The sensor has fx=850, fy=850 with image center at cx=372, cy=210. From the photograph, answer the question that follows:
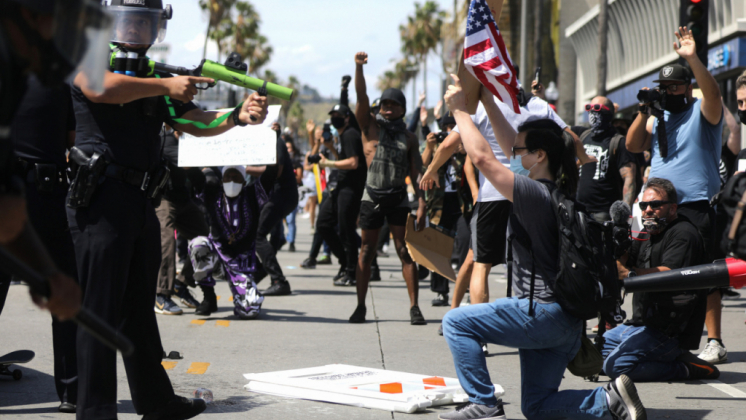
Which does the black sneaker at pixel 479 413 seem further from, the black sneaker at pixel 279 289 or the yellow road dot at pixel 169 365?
the black sneaker at pixel 279 289

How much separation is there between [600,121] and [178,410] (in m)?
4.83

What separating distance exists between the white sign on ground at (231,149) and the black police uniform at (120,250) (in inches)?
145

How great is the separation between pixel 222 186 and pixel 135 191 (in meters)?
4.29

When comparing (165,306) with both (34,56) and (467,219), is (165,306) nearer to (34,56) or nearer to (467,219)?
(467,219)

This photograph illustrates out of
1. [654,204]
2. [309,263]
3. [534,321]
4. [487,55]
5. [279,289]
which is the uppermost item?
[487,55]

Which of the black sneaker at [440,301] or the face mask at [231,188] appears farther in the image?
the black sneaker at [440,301]

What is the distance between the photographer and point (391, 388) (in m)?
4.66

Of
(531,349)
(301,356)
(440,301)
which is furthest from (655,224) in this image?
(440,301)

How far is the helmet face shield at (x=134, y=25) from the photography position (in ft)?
12.3

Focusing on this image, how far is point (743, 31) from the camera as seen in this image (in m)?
20.0

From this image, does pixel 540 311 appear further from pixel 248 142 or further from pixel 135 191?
pixel 248 142

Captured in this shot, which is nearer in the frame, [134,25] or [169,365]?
[134,25]

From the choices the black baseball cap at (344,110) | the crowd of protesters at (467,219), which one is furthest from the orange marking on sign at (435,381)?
the black baseball cap at (344,110)

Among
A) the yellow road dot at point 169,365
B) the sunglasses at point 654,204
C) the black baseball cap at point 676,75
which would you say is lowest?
the yellow road dot at point 169,365
